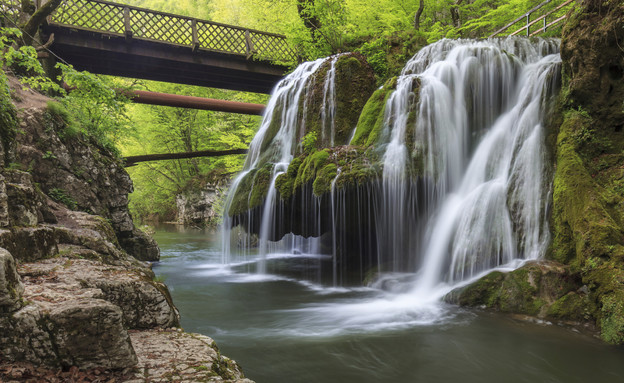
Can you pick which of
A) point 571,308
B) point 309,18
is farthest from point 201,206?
point 571,308

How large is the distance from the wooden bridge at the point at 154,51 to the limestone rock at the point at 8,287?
12.8 meters

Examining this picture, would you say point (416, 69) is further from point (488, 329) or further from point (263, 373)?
point (263, 373)

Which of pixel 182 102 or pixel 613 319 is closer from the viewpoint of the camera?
pixel 613 319

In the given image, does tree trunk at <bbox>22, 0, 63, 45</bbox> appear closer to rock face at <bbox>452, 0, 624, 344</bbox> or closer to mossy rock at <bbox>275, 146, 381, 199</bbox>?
mossy rock at <bbox>275, 146, 381, 199</bbox>

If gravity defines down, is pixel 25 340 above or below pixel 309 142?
below

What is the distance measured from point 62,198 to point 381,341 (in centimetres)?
699

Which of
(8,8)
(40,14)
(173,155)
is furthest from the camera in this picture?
(173,155)

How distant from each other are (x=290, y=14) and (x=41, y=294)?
20552mm

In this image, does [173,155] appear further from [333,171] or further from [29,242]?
[29,242]

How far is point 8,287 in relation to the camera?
203cm

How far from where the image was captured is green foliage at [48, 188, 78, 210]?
7.65m

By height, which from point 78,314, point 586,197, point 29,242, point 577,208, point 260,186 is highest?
point 260,186

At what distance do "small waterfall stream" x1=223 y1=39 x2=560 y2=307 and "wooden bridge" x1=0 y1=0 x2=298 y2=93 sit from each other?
7.17 metres

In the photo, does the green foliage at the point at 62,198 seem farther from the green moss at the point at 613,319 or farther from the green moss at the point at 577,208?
the green moss at the point at 613,319
